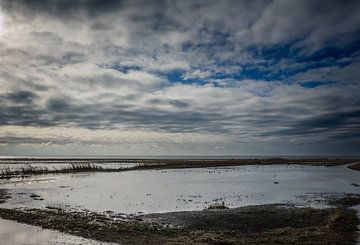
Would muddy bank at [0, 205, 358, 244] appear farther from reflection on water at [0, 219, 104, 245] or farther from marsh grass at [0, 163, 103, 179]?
marsh grass at [0, 163, 103, 179]

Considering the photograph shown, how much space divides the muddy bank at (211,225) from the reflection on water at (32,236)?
0.71 m

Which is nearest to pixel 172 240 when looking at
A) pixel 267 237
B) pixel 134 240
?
pixel 134 240

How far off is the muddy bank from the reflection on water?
27.8 inches

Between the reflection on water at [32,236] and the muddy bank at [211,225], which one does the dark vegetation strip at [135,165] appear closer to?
the muddy bank at [211,225]

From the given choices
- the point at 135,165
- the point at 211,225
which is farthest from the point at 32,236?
the point at 135,165

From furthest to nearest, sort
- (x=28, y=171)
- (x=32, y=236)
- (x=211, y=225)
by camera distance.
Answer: (x=28, y=171) → (x=211, y=225) → (x=32, y=236)

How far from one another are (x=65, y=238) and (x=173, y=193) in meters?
19.4

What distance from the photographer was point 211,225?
1867 centimetres

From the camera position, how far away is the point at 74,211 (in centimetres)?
2295

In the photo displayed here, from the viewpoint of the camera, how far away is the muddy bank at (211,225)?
15227 mm

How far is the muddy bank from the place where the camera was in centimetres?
1523

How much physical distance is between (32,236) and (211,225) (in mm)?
9885

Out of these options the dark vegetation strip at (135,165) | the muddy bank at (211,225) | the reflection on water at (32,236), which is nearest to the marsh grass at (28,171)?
the dark vegetation strip at (135,165)

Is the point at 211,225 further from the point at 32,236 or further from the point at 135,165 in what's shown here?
the point at 135,165
